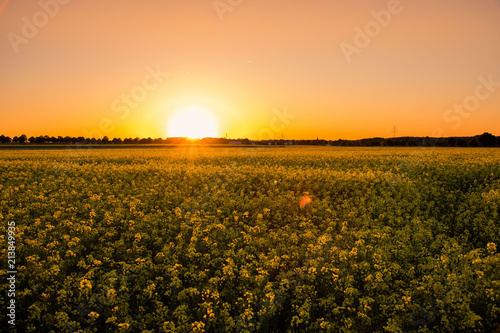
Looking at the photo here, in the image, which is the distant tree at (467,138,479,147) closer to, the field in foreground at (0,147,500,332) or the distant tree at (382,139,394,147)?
the distant tree at (382,139,394,147)

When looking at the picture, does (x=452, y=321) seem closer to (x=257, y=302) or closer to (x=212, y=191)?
(x=257, y=302)

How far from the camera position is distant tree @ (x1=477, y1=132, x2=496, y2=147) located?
272ft

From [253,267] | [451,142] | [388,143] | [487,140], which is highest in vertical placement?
[487,140]

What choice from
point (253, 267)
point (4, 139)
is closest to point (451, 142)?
point (253, 267)

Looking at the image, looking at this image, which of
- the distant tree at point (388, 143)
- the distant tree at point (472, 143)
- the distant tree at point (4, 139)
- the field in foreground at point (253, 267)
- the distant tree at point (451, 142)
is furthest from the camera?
the distant tree at point (4, 139)

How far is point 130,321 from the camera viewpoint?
19.7ft

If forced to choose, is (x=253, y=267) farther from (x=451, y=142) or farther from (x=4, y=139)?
(x=4, y=139)

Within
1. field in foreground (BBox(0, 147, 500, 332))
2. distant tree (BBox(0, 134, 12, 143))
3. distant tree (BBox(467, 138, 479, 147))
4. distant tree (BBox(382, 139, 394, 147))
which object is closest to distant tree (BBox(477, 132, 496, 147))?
distant tree (BBox(467, 138, 479, 147))

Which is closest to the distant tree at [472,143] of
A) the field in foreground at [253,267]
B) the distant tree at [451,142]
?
the distant tree at [451,142]

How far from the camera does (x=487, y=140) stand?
83312 millimetres

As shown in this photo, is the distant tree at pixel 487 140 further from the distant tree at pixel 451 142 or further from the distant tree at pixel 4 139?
the distant tree at pixel 4 139

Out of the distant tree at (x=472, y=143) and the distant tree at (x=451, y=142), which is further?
the distant tree at (x=451, y=142)

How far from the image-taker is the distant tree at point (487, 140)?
82.9 meters

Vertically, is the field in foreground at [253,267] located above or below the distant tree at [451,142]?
below
